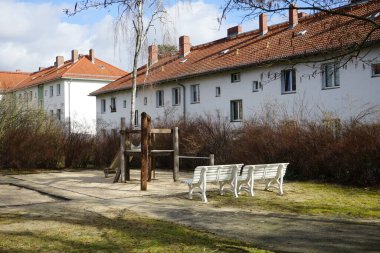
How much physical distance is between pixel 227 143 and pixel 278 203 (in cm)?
1033

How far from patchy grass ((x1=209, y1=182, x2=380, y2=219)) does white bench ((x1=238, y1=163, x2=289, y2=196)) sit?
0.28 meters

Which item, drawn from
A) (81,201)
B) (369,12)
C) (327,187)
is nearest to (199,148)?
(327,187)

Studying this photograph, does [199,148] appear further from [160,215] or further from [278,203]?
[160,215]

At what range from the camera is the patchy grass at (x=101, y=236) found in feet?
21.8

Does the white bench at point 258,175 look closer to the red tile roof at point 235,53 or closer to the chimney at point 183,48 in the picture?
the red tile roof at point 235,53

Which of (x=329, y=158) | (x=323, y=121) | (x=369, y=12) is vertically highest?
(x=369, y=12)

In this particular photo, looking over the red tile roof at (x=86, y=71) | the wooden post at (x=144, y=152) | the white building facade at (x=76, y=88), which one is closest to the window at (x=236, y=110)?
the wooden post at (x=144, y=152)

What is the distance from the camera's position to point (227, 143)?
70.7ft

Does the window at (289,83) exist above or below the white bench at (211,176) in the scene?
above

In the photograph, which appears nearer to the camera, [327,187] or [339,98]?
[327,187]

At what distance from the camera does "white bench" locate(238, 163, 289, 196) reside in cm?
1252

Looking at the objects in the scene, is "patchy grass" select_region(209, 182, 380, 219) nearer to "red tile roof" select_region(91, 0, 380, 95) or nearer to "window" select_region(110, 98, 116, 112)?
"red tile roof" select_region(91, 0, 380, 95)

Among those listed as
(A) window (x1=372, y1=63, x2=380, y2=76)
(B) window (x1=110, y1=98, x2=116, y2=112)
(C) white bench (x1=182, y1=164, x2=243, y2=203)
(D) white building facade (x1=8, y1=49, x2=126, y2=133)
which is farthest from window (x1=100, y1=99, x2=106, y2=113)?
(C) white bench (x1=182, y1=164, x2=243, y2=203)

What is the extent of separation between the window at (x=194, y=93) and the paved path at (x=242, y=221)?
2007cm
